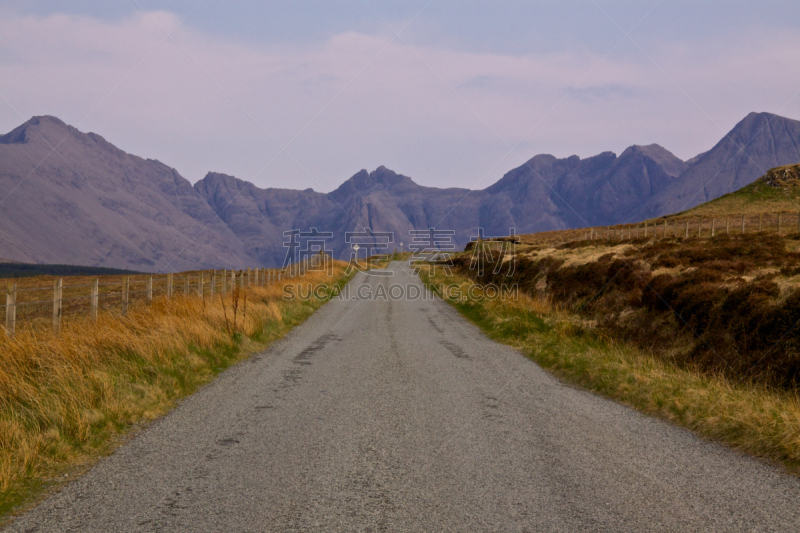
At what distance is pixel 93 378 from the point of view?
7727 millimetres

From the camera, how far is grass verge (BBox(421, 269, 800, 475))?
621cm

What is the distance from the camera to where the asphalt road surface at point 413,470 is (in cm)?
428

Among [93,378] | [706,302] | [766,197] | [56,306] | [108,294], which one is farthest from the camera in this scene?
[766,197]

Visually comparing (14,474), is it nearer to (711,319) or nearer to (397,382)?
(397,382)

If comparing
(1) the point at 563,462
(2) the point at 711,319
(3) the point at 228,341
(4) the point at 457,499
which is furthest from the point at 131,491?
(2) the point at 711,319

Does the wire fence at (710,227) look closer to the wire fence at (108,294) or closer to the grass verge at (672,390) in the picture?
the grass verge at (672,390)

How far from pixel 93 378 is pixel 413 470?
5.26m

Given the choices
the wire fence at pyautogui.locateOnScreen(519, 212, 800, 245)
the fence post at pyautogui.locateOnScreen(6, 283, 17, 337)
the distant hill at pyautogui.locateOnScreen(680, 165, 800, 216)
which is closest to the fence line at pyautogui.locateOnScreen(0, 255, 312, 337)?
the fence post at pyautogui.locateOnScreen(6, 283, 17, 337)

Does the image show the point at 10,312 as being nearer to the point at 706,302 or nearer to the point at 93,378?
the point at 93,378

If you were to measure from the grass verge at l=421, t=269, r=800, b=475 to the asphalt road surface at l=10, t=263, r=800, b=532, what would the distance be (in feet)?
1.33

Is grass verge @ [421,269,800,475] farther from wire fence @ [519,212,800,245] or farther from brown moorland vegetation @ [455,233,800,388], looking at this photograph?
wire fence @ [519,212,800,245]

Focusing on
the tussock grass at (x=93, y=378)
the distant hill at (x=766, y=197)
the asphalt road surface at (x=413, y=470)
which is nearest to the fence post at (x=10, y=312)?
the tussock grass at (x=93, y=378)

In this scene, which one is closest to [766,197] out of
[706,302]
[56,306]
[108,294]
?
[706,302]

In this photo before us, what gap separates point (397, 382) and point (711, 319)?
7.70 meters
